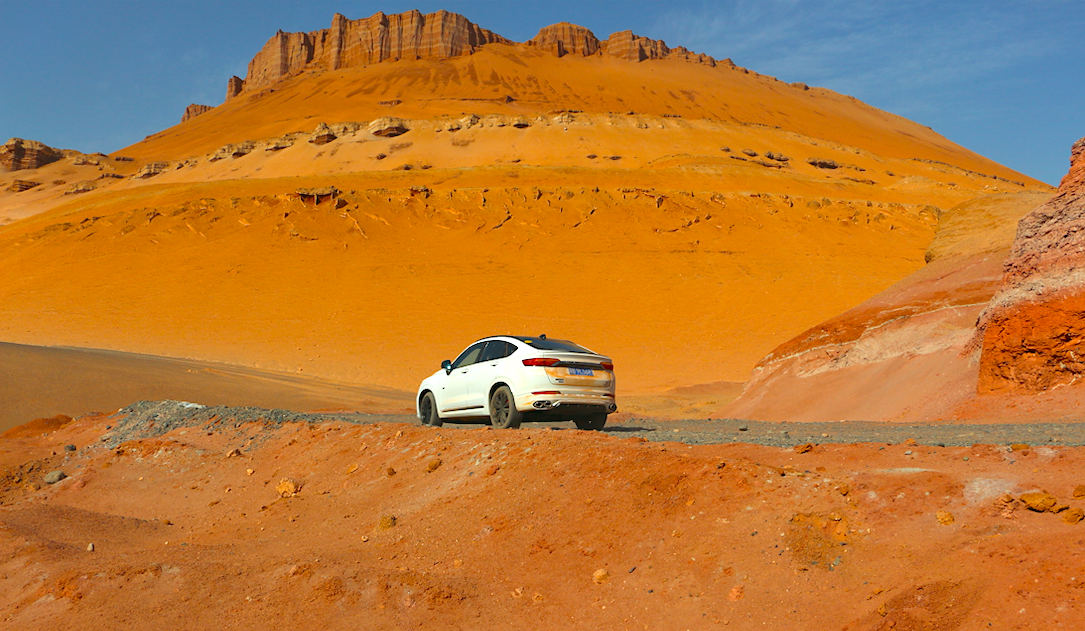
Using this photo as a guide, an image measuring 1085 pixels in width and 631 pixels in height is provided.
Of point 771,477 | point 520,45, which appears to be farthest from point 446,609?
point 520,45

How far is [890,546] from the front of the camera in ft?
14.7

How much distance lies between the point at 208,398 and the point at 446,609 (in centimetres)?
1414

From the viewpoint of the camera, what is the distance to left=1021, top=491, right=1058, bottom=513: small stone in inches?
172

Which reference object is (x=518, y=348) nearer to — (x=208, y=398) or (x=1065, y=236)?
(x=1065, y=236)

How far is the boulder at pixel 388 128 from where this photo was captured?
6981 cm

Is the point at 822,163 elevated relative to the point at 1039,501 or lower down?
elevated

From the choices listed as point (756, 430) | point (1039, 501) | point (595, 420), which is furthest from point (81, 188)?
point (1039, 501)

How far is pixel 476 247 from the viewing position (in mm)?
Result: 38438

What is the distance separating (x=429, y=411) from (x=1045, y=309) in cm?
872

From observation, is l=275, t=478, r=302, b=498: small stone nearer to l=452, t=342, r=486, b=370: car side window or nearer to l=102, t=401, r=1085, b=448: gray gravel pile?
l=102, t=401, r=1085, b=448: gray gravel pile

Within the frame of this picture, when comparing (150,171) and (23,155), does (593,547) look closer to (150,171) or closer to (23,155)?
(150,171)

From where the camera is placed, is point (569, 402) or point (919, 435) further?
point (569, 402)

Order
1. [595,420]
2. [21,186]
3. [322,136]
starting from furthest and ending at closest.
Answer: [21,186], [322,136], [595,420]

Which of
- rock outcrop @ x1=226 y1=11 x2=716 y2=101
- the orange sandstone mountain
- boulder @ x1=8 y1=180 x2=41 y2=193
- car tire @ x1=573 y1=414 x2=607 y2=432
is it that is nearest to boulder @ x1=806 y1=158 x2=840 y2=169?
the orange sandstone mountain
